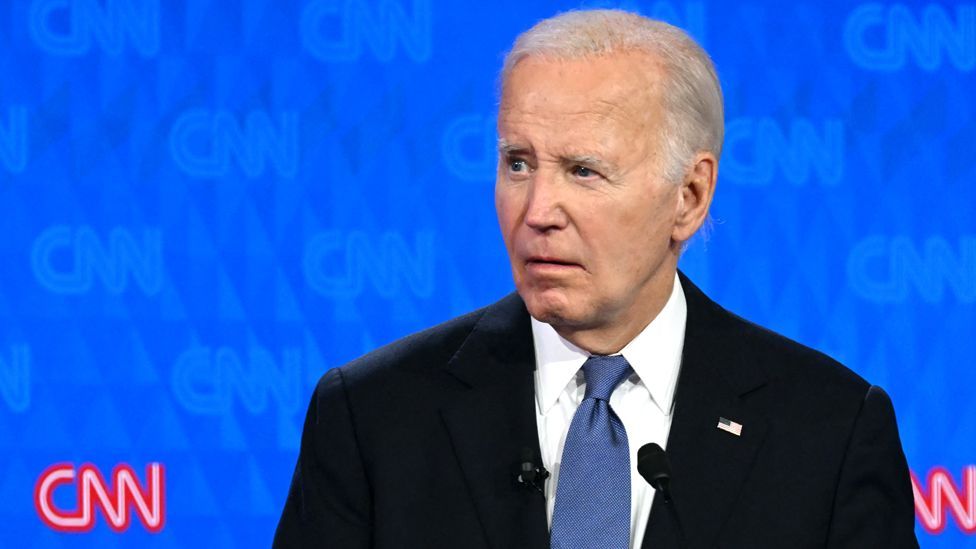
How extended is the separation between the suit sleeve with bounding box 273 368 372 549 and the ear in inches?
21.8

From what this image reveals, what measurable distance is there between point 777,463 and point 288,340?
1.41m

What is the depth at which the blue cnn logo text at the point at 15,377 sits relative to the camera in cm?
307

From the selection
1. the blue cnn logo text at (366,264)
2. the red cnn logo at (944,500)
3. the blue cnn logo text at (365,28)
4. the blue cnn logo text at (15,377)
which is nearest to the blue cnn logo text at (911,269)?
the red cnn logo at (944,500)

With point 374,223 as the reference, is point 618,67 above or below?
below

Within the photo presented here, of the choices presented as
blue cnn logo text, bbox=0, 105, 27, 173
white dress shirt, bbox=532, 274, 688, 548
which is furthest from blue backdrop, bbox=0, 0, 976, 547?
white dress shirt, bbox=532, 274, 688, 548

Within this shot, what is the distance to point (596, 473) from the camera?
1959 millimetres

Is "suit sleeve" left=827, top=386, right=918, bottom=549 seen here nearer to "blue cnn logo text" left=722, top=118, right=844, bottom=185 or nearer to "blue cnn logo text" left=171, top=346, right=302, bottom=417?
"blue cnn logo text" left=722, top=118, right=844, bottom=185

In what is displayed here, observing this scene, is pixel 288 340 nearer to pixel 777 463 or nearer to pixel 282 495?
pixel 282 495

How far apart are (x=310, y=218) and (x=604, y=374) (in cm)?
128

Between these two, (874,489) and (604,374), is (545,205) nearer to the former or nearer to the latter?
(604,374)

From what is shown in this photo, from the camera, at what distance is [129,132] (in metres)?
3.12

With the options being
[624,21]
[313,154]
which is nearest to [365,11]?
[313,154]

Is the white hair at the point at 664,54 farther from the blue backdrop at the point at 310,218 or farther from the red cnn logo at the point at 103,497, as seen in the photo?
the red cnn logo at the point at 103,497

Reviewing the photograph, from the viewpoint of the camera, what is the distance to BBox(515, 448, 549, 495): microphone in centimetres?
191
